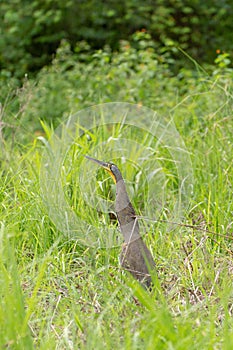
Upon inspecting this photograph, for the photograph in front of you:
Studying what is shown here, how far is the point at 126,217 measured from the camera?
129 inches

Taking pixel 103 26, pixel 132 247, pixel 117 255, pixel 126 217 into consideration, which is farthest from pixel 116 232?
pixel 103 26

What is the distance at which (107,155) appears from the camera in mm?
4590

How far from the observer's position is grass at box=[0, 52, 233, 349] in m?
2.52

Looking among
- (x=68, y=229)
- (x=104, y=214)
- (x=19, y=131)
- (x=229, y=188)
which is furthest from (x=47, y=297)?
(x=19, y=131)

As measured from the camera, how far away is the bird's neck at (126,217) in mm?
3199

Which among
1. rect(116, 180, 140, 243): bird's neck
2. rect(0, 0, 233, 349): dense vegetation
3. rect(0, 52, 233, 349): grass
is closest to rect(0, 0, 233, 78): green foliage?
rect(0, 0, 233, 349): dense vegetation

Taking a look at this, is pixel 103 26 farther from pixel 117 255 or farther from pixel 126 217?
pixel 126 217

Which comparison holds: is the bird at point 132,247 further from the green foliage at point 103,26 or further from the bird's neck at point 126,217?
the green foliage at point 103,26

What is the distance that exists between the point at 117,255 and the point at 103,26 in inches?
288

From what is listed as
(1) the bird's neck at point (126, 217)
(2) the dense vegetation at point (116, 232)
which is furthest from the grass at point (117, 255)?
(1) the bird's neck at point (126, 217)

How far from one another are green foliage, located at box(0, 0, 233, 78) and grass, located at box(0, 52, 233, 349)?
15.2 ft

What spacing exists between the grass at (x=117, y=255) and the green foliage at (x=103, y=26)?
15.2ft

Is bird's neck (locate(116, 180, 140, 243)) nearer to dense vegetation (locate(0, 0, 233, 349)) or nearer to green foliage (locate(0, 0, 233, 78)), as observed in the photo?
dense vegetation (locate(0, 0, 233, 349))

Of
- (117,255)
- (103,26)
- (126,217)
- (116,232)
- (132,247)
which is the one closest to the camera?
(132,247)
